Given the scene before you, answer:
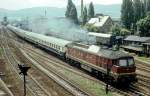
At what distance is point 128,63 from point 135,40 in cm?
3036

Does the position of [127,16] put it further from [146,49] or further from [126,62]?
[126,62]

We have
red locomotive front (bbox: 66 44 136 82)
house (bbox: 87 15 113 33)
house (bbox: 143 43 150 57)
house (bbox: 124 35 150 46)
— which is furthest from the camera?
house (bbox: 87 15 113 33)

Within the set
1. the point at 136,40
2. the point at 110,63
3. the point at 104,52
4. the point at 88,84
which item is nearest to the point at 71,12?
the point at 136,40

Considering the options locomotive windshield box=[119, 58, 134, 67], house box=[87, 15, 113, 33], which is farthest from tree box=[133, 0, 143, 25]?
locomotive windshield box=[119, 58, 134, 67]

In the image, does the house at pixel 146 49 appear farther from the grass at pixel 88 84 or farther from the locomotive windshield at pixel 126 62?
the locomotive windshield at pixel 126 62

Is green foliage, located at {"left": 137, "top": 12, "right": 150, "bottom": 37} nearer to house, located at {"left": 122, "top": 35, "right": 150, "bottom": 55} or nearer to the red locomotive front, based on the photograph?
house, located at {"left": 122, "top": 35, "right": 150, "bottom": 55}

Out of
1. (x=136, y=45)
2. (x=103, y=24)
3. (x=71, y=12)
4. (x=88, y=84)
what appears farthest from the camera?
(x=71, y=12)

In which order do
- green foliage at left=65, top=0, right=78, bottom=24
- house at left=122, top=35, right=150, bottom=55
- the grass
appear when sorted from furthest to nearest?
green foliage at left=65, top=0, right=78, bottom=24, house at left=122, top=35, right=150, bottom=55, the grass

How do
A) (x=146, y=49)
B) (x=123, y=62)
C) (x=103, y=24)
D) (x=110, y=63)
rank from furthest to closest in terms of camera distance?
(x=103, y=24)
(x=146, y=49)
(x=110, y=63)
(x=123, y=62)

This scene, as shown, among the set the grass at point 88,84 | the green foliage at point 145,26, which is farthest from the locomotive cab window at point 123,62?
the green foliage at point 145,26

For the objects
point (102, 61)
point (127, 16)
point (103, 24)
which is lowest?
point (102, 61)

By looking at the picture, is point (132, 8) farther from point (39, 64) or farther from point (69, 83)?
point (69, 83)

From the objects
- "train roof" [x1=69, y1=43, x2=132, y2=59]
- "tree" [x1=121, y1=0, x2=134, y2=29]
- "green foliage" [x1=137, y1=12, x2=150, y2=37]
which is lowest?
"train roof" [x1=69, y1=43, x2=132, y2=59]

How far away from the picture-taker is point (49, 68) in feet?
126
